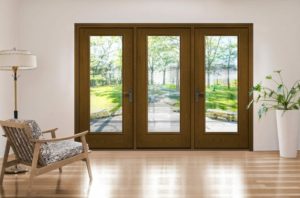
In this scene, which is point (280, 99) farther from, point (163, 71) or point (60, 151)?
point (60, 151)

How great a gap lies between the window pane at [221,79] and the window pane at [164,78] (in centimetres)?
54

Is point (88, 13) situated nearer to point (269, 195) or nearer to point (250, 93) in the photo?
point (250, 93)

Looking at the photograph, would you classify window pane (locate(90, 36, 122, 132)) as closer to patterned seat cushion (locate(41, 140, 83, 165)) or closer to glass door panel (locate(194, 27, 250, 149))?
glass door panel (locate(194, 27, 250, 149))

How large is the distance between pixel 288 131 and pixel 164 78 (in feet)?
7.29

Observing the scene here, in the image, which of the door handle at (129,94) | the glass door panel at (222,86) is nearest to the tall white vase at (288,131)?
the glass door panel at (222,86)

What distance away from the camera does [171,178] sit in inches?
171

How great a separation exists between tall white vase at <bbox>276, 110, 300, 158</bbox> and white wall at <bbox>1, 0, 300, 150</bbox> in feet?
1.70

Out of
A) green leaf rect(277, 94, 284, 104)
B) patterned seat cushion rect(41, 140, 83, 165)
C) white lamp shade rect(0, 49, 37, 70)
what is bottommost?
patterned seat cushion rect(41, 140, 83, 165)

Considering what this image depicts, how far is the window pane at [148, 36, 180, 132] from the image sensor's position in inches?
248

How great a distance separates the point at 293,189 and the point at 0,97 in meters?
4.38

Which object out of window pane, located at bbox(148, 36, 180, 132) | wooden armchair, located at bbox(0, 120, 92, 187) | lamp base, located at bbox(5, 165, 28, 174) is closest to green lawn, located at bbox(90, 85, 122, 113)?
window pane, located at bbox(148, 36, 180, 132)

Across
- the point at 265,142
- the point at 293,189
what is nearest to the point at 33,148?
the point at 293,189

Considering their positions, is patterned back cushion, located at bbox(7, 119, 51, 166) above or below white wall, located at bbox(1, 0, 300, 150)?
below

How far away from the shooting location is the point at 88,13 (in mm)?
6238
